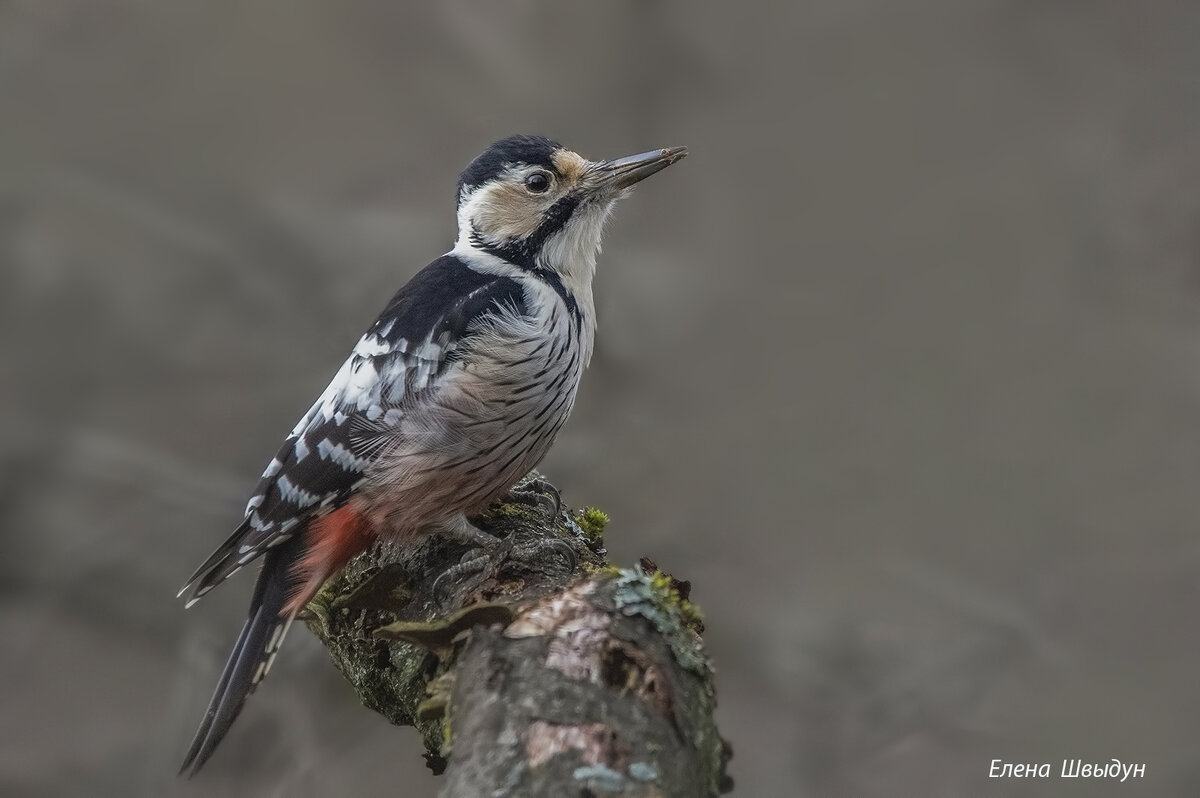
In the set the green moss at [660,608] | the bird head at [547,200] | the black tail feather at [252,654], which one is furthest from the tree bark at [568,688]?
the bird head at [547,200]

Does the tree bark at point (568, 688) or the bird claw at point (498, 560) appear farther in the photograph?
the bird claw at point (498, 560)

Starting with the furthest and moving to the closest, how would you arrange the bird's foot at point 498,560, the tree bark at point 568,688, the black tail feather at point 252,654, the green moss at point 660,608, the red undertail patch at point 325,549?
the red undertail patch at point 325,549 → the black tail feather at point 252,654 → the bird's foot at point 498,560 → the green moss at point 660,608 → the tree bark at point 568,688

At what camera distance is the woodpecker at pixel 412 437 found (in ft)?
9.53

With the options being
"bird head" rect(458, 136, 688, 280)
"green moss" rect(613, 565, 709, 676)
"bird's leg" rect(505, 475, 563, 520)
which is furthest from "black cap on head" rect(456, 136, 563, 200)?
"green moss" rect(613, 565, 709, 676)

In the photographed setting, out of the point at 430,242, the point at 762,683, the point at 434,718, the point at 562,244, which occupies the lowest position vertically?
the point at 434,718

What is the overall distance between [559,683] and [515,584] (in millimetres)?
611

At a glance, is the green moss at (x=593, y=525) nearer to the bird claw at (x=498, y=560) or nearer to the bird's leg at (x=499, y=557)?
the bird's leg at (x=499, y=557)

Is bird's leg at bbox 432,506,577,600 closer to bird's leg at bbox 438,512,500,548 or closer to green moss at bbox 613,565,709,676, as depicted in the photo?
bird's leg at bbox 438,512,500,548

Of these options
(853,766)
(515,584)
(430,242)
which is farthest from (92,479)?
(853,766)

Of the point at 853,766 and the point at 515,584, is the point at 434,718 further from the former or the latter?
the point at 853,766

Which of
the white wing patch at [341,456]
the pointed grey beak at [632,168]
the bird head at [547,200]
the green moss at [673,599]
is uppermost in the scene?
the pointed grey beak at [632,168]

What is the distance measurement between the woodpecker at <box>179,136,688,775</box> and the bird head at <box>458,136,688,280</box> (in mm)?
156

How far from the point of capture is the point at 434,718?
6.83 feet

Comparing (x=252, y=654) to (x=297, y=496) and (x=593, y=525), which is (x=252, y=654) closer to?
(x=297, y=496)
